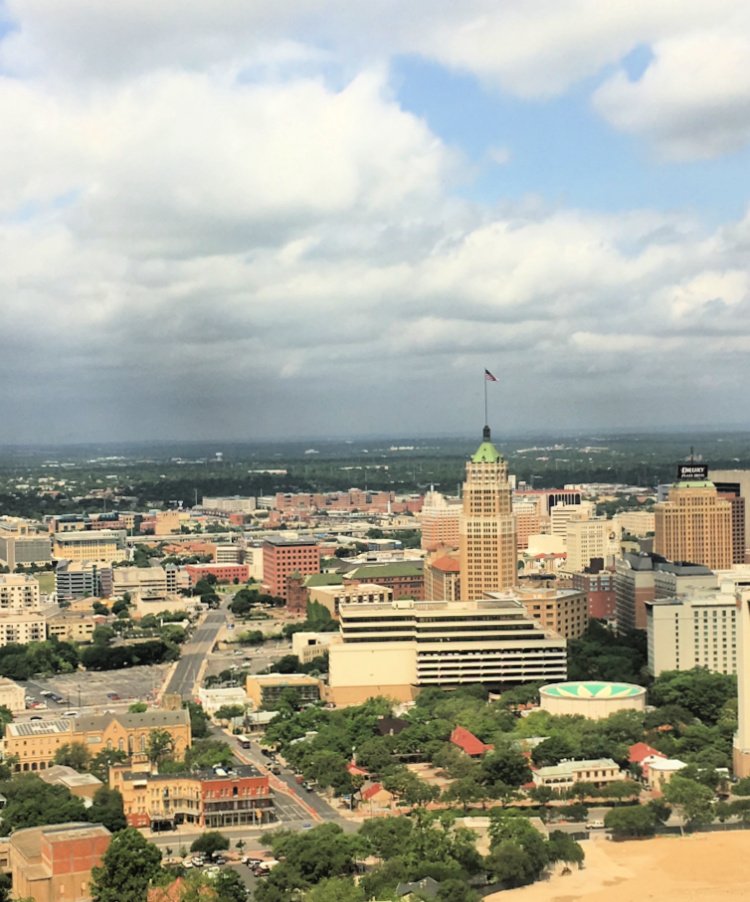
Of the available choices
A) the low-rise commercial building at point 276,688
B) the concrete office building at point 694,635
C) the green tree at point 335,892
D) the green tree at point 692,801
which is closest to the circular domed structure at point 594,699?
the concrete office building at point 694,635

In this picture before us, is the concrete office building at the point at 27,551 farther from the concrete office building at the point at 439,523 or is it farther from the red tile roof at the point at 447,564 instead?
the red tile roof at the point at 447,564

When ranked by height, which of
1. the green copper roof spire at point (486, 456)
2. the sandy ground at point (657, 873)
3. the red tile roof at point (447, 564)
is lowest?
the sandy ground at point (657, 873)

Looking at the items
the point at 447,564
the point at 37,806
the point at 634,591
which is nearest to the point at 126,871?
the point at 37,806

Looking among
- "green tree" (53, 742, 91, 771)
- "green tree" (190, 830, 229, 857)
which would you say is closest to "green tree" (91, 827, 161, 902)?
"green tree" (190, 830, 229, 857)

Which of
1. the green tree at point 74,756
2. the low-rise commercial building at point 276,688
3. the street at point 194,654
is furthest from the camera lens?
the street at point 194,654

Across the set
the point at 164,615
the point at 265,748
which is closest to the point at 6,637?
the point at 164,615

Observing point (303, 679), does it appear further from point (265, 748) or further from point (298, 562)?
point (298, 562)

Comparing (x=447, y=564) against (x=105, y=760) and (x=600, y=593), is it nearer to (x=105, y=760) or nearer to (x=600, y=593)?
(x=600, y=593)
